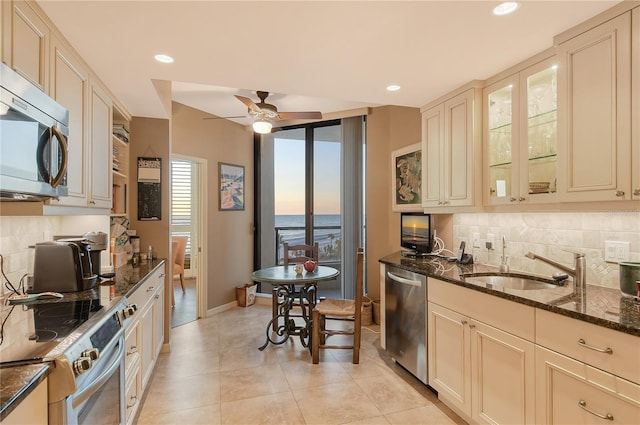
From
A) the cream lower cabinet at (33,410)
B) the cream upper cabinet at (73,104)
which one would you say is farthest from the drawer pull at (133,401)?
the cream upper cabinet at (73,104)

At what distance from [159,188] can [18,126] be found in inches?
83.5

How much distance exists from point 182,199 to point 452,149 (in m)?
5.84

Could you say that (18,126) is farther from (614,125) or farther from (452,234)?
(452,234)

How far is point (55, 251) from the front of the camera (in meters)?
1.90

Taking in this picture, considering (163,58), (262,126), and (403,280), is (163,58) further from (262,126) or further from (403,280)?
(403,280)

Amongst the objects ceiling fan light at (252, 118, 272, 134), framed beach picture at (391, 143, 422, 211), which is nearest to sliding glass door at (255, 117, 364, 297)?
framed beach picture at (391, 143, 422, 211)

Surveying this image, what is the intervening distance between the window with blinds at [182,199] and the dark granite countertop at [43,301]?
4.01 meters

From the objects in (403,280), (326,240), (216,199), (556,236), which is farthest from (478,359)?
(216,199)

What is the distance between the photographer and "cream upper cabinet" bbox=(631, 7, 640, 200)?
4.90 feet

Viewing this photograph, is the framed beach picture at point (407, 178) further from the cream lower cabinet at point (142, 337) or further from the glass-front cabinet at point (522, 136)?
the cream lower cabinet at point (142, 337)

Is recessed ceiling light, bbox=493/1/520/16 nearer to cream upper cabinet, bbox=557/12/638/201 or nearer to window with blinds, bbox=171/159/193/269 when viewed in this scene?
cream upper cabinet, bbox=557/12/638/201

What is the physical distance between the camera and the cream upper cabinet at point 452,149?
96.7 inches

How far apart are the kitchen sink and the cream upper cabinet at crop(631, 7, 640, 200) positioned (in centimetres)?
84

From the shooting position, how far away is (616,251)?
1.82 metres
